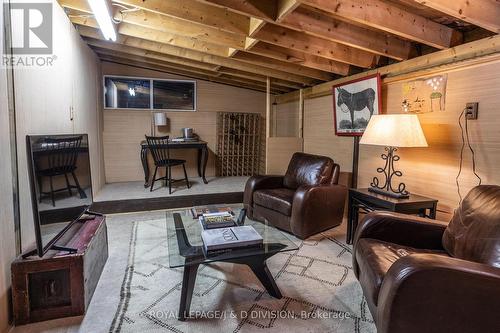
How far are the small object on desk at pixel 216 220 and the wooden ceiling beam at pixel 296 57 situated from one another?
1.98 m

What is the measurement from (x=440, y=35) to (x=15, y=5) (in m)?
3.24

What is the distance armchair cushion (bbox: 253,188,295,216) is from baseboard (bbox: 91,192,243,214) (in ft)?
3.21

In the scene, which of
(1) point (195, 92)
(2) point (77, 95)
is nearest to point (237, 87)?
(1) point (195, 92)

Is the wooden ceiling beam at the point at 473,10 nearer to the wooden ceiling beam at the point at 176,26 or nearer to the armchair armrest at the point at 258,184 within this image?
the wooden ceiling beam at the point at 176,26

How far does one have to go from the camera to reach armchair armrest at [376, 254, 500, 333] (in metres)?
1.17

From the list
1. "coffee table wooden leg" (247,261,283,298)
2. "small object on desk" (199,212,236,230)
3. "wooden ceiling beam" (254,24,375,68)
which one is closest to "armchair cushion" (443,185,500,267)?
"coffee table wooden leg" (247,261,283,298)

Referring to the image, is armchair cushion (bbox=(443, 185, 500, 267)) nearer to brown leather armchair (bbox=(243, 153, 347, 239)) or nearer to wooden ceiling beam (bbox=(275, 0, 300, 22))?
brown leather armchair (bbox=(243, 153, 347, 239))

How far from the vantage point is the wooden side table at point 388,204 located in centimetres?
238

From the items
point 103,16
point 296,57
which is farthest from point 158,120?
point 296,57

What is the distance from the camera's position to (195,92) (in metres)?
5.73

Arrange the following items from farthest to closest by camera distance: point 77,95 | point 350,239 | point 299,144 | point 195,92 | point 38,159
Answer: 1. point 195,92
2. point 299,144
3. point 77,95
4. point 350,239
5. point 38,159

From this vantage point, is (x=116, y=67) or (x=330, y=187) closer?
(x=330, y=187)

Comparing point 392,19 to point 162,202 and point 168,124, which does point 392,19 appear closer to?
point 162,202

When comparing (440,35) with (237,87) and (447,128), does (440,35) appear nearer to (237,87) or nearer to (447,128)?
(447,128)
